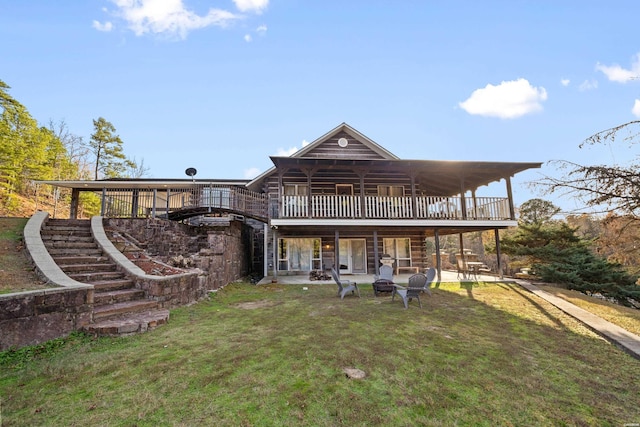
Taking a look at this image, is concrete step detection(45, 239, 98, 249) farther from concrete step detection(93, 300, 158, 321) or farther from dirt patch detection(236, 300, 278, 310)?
dirt patch detection(236, 300, 278, 310)

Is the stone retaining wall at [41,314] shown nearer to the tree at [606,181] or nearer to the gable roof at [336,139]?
the tree at [606,181]

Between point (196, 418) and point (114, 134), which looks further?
point (114, 134)

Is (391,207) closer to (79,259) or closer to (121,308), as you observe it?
(121,308)

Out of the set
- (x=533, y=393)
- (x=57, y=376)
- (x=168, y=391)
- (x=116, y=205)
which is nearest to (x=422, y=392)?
(x=533, y=393)

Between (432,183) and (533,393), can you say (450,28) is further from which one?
(533,393)

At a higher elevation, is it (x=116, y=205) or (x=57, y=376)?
(x=116, y=205)

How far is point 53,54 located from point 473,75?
72.1 feet

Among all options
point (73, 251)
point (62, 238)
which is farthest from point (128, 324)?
point (62, 238)

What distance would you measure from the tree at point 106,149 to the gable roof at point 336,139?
28406mm

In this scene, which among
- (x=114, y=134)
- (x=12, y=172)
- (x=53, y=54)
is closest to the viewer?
(x=53, y=54)

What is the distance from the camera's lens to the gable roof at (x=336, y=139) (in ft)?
47.1

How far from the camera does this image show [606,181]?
495 cm

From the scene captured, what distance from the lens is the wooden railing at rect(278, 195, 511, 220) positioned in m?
12.1

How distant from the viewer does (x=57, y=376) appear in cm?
305
